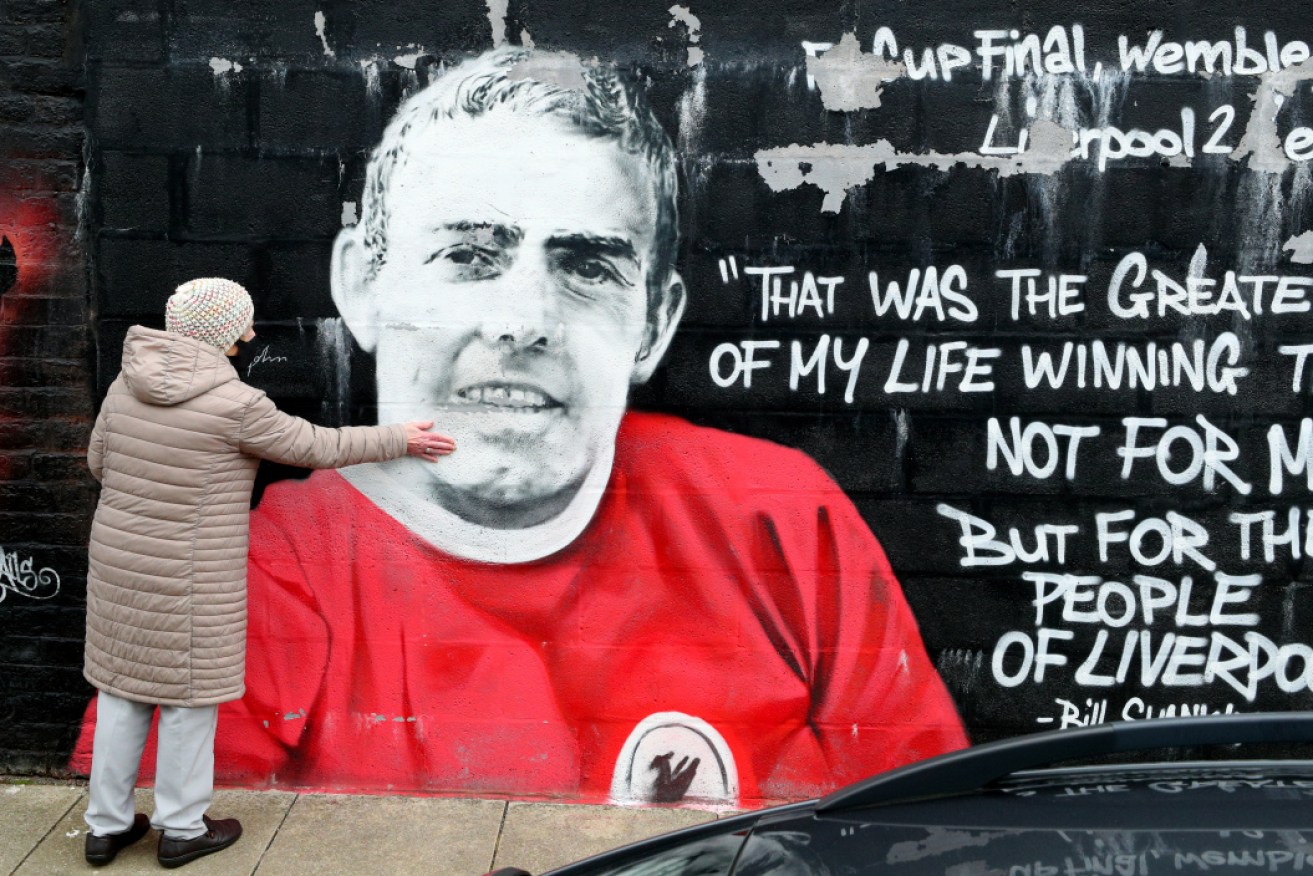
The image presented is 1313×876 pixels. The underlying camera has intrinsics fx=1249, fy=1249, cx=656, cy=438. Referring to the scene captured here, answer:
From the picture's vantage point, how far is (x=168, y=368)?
3.68 meters

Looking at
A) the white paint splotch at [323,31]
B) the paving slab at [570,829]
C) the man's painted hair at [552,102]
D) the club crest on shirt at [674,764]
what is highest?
the white paint splotch at [323,31]

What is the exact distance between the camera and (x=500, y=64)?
404 cm

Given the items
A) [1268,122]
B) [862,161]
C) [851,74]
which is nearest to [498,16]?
[851,74]

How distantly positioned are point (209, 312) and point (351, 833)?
5.74 feet

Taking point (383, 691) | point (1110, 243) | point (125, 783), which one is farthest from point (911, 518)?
point (125, 783)

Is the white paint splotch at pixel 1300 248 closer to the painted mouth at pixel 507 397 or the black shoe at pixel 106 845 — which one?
the painted mouth at pixel 507 397

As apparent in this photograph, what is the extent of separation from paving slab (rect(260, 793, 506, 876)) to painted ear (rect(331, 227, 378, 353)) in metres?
1.57

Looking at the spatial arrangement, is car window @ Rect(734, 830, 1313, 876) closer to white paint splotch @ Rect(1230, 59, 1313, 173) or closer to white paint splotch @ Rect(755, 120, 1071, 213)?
white paint splotch @ Rect(755, 120, 1071, 213)

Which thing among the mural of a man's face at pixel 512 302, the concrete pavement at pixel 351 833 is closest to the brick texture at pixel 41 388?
the concrete pavement at pixel 351 833

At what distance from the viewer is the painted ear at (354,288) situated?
414 centimetres

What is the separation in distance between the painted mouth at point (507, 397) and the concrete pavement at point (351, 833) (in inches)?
54.6

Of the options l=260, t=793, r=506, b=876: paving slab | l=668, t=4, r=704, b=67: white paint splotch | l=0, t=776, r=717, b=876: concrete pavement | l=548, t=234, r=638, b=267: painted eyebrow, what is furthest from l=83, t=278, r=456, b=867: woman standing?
l=668, t=4, r=704, b=67: white paint splotch

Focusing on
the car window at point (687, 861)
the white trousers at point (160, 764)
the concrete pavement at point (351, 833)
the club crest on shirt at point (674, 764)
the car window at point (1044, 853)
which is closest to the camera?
the car window at point (1044, 853)

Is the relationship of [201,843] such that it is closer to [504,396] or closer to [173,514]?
[173,514]
